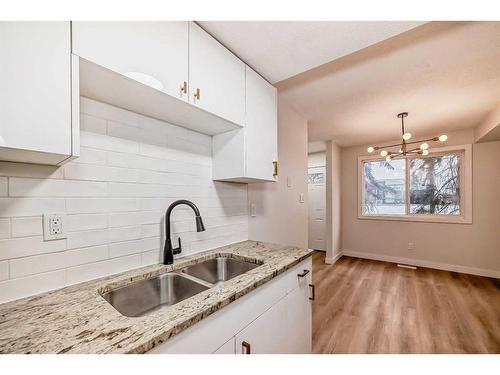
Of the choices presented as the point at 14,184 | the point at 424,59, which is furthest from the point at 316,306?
the point at 14,184

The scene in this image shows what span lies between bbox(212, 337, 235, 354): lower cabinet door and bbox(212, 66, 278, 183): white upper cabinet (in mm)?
942

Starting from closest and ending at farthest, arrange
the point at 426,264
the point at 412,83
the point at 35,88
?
1. the point at 35,88
2. the point at 412,83
3. the point at 426,264

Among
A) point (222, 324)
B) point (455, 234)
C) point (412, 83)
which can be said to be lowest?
point (455, 234)

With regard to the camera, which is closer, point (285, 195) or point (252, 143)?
point (252, 143)

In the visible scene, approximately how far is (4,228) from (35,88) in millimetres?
547

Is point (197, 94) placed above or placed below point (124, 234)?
above

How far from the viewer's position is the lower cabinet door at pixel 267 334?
3.04ft

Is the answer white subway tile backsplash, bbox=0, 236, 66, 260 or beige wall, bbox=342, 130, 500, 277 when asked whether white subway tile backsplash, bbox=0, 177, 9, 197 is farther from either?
beige wall, bbox=342, 130, 500, 277

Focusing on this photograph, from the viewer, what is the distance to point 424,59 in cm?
166

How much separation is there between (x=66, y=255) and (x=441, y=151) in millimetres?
4899

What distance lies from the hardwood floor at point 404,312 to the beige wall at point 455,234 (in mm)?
263

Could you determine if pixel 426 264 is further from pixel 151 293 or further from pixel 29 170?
pixel 29 170

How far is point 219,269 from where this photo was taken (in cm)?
150

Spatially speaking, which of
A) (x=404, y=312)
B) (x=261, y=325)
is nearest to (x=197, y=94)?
(x=261, y=325)
